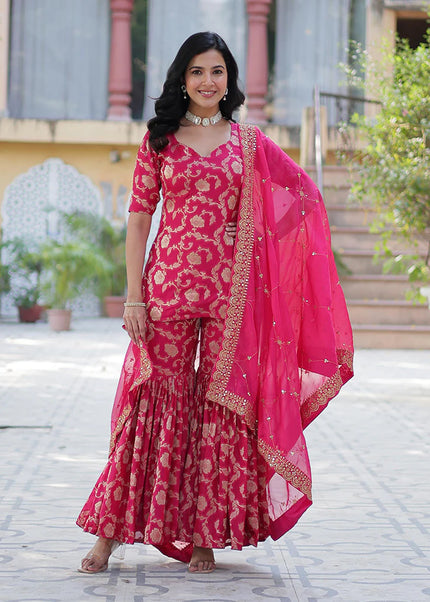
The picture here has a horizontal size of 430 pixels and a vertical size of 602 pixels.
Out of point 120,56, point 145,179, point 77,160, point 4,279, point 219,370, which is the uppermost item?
point 120,56

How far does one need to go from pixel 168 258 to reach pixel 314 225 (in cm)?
50

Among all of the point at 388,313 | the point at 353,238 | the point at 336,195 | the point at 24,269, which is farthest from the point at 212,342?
the point at 24,269

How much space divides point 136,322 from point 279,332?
441 mm

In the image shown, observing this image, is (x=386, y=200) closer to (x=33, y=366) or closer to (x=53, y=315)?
(x=33, y=366)

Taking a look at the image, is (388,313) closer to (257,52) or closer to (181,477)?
(257,52)

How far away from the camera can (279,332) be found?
3473mm

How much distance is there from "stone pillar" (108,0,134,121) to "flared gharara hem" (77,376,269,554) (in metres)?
13.9

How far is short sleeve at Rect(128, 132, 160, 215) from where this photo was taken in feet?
11.6

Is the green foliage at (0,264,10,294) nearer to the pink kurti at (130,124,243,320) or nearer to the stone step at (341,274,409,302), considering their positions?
the stone step at (341,274,409,302)

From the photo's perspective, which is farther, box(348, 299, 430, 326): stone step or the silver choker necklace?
box(348, 299, 430, 326): stone step

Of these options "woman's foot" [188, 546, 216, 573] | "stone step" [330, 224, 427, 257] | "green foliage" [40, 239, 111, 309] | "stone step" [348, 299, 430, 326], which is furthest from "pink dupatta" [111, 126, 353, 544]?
"green foliage" [40, 239, 111, 309]

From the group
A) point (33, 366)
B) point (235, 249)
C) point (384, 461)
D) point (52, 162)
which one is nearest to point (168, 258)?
point (235, 249)

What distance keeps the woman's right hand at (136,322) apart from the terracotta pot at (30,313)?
11883 millimetres

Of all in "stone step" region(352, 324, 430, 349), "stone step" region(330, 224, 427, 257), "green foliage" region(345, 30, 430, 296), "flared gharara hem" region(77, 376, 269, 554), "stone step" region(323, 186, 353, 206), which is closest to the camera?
"flared gharara hem" region(77, 376, 269, 554)
